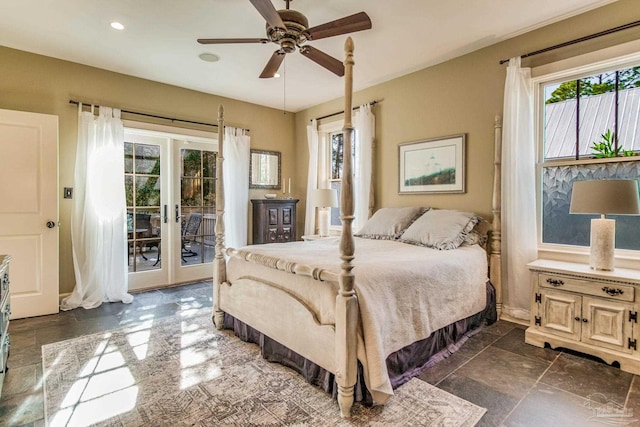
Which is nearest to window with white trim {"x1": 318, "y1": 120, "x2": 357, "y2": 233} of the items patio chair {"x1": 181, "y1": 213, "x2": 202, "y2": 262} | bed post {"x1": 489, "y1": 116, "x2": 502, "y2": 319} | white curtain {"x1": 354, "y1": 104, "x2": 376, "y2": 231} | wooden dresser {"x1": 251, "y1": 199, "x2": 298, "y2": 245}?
wooden dresser {"x1": 251, "y1": 199, "x2": 298, "y2": 245}

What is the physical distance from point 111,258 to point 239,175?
1980 millimetres

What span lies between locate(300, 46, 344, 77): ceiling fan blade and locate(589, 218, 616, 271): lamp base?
2329 millimetres

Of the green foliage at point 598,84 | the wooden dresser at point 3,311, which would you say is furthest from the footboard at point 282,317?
the green foliage at point 598,84

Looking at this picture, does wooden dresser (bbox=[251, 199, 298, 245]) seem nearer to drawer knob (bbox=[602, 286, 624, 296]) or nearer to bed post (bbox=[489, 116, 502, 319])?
bed post (bbox=[489, 116, 502, 319])

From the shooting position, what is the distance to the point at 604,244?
238 cm

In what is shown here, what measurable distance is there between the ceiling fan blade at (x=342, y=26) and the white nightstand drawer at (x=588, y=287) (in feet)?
7.63

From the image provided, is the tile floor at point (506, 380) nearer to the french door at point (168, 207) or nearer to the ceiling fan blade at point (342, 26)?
the french door at point (168, 207)

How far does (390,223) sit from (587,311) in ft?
5.86

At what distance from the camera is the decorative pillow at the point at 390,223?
3482 mm

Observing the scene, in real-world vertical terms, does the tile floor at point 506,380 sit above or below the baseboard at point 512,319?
below

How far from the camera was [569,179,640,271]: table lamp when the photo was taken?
2215 mm

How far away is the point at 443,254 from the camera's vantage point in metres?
2.65

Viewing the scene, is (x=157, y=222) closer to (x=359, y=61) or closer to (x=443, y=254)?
(x=359, y=61)

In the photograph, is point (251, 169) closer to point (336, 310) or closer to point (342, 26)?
point (342, 26)
